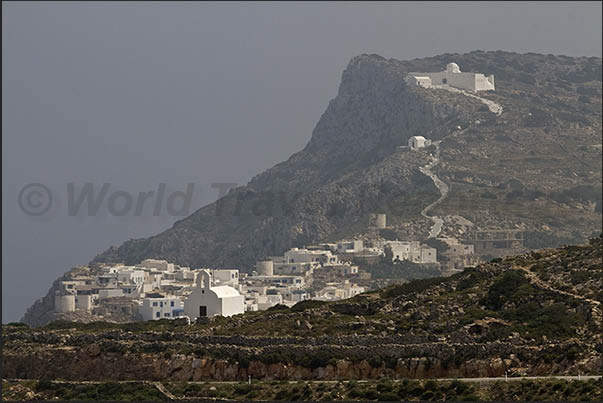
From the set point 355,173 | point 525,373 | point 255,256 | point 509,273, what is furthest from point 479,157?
point 525,373

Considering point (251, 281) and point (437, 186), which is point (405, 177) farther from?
point (251, 281)

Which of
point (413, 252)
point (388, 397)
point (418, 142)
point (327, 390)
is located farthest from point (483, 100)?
point (388, 397)

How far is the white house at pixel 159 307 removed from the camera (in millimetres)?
111312

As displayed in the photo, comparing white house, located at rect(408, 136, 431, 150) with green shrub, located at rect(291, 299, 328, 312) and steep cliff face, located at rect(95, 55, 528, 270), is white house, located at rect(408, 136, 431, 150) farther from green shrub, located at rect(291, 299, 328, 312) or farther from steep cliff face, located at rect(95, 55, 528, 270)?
green shrub, located at rect(291, 299, 328, 312)

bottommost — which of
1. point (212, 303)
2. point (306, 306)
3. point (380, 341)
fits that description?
point (380, 341)

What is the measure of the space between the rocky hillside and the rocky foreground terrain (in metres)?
78.5

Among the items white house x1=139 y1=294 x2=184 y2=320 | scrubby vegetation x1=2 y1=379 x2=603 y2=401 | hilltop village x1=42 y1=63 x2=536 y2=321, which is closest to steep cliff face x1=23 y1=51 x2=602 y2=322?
hilltop village x1=42 y1=63 x2=536 y2=321

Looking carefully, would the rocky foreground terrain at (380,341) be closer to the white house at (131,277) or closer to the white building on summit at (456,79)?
the white house at (131,277)

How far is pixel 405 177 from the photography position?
15700 centimetres

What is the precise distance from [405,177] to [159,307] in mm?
48736

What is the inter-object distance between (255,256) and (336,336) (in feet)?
329

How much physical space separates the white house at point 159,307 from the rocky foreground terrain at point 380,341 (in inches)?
1918

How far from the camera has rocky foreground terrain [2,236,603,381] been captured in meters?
50.8

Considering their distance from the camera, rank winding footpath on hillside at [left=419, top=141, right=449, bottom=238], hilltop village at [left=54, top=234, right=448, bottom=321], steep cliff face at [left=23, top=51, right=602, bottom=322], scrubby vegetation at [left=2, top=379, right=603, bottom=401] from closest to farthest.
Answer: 1. scrubby vegetation at [left=2, top=379, right=603, bottom=401]
2. hilltop village at [left=54, top=234, right=448, bottom=321]
3. winding footpath on hillside at [left=419, top=141, right=449, bottom=238]
4. steep cliff face at [left=23, top=51, right=602, bottom=322]
